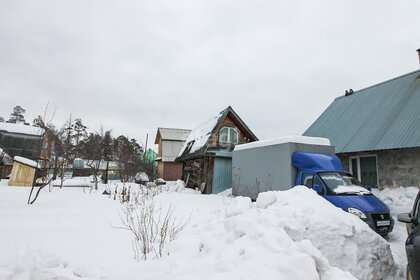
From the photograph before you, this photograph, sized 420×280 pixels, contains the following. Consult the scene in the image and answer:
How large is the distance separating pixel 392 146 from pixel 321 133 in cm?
512

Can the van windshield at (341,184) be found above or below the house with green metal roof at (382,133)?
below

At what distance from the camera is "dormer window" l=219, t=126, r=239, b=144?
59.1ft

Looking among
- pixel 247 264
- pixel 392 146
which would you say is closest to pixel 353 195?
pixel 392 146

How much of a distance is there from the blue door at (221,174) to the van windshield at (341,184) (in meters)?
9.44

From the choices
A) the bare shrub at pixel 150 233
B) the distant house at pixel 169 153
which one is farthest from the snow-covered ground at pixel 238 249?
the distant house at pixel 169 153

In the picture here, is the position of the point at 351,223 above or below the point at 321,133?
below

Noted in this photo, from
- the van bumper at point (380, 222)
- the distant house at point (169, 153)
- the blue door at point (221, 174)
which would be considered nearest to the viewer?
the van bumper at point (380, 222)

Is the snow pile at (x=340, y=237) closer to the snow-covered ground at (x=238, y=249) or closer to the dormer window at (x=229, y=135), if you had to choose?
the snow-covered ground at (x=238, y=249)

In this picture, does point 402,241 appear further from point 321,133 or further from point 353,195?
point 321,133

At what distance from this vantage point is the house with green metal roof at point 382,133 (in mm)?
10312

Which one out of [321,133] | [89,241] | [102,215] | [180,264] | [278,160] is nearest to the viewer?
[180,264]

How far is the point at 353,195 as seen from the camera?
7.02 m

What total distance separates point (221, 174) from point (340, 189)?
10179 millimetres

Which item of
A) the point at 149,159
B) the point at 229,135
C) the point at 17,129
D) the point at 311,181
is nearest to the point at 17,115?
the point at 17,129
